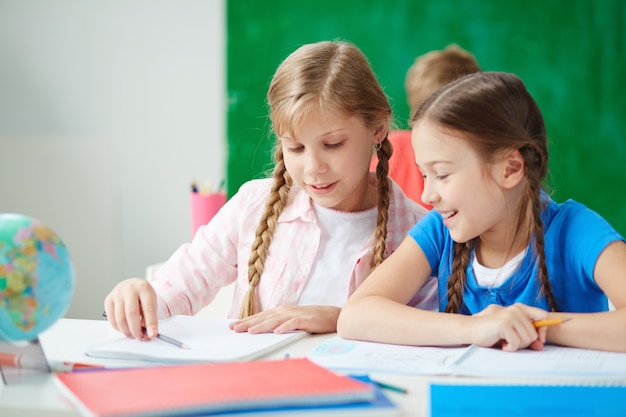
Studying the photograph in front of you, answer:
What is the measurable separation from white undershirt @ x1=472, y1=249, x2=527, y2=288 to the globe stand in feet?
2.38

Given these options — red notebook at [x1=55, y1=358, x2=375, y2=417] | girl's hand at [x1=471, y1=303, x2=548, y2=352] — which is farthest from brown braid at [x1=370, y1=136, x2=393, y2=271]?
red notebook at [x1=55, y1=358, x2=375, y2=417]

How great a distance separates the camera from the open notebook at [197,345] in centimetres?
106

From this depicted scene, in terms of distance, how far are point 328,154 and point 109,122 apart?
6.71 feet

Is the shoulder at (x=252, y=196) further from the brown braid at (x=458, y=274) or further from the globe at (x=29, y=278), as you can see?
the globe at (x=29, y=278)

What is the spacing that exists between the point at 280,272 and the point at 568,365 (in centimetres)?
70

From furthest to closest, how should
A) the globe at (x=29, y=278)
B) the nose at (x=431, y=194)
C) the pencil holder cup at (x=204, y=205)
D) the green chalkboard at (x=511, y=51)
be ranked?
the green chalkboard at (x=511, y=51)
the pencil holder cup at (x=204, y=205)
the nose at (x=431, y=194)
the globe at (x=29, y=278)

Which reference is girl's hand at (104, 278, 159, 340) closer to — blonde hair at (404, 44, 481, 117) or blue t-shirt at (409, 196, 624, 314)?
blue t-shirt at (409, 196, 624, 314)

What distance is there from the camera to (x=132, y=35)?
325 cm

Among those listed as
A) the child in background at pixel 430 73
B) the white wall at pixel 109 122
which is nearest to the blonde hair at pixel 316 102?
the child in background at pixel 430 73

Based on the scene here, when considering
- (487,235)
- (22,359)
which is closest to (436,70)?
(487,235)

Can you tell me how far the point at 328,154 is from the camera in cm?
148

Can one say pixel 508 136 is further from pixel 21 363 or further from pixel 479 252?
pixel 21 363

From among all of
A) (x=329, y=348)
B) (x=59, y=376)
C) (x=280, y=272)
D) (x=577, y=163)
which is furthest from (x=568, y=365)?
(x=577, y=163)

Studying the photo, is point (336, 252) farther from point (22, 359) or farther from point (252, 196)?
point (22, 359)
